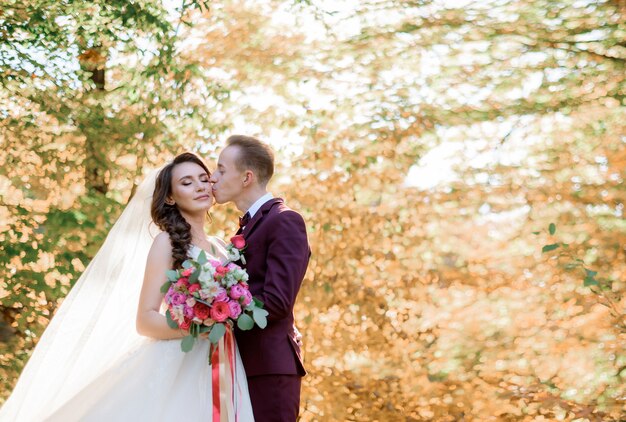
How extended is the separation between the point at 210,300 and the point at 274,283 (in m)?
0.26

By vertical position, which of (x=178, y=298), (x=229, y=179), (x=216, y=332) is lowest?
(x=216, y=332)

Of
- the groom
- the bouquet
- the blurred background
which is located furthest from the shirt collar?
the blurred background

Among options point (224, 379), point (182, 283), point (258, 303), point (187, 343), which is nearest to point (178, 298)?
point (182, 283)

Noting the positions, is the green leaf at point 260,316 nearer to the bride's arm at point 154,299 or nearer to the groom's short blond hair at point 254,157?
the bride's arm at point 154,299

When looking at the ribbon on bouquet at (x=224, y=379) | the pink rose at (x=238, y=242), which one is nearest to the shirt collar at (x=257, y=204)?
the pink rose at (x=238, y=242)

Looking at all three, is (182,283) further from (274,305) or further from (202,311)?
(274,305)

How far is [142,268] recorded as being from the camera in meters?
3.41

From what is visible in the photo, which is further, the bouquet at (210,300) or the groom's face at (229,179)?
the groom's face at (229,179)

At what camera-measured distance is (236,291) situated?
9.28 ft

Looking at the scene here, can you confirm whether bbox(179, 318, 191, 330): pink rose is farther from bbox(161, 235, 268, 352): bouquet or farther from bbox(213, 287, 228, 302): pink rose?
bbox(213, 287, 228, 302): pink rose

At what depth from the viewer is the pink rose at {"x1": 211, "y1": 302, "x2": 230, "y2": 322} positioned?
2.80m

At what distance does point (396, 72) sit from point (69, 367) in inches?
158

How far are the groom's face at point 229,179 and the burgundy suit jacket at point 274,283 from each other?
0.59 ft

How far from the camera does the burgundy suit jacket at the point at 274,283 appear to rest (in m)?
2.97
